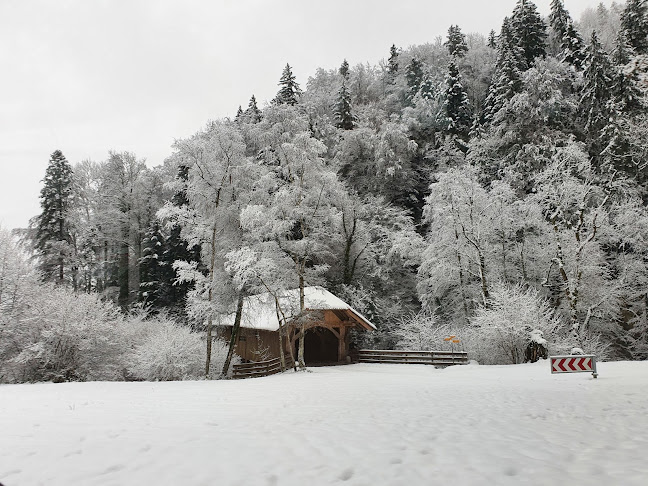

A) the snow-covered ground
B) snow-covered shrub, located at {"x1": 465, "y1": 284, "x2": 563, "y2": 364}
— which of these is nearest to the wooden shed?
snow-covered shrub, located at {"x1": 465, "y1": 284, "x2": 563, "y2": 364}

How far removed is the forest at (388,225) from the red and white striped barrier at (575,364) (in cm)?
704

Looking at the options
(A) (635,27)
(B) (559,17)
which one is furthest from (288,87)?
(B) (559,17)

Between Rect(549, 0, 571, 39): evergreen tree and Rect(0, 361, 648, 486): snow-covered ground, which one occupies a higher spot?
Rect(549, 0, 571, 39): evergreen tree

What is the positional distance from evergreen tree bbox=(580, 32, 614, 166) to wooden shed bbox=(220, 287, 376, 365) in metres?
19.9

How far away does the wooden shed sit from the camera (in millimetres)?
19266

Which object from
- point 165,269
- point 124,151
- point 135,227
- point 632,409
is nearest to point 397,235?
point 165,269

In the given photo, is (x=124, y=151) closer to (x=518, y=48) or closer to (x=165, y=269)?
(x=165, y=269)

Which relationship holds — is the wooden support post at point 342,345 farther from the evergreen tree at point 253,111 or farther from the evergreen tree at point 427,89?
the evergreen tree at point 427,89

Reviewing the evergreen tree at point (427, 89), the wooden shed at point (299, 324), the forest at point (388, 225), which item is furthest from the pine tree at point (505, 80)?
the wooden shed at point (299, 324)

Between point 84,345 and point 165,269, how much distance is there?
689 inches

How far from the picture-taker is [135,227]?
1538 inches

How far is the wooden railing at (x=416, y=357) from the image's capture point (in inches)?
856

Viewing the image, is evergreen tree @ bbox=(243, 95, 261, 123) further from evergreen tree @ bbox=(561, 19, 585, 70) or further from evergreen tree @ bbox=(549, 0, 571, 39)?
evergreen tree @ bbox=(549, 0, 571, 39)

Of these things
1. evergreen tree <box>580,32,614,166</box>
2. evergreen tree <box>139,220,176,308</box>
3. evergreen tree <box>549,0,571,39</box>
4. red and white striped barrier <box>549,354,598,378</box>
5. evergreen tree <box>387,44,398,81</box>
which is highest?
evergreen tree <box>387,44,398,81</box>
